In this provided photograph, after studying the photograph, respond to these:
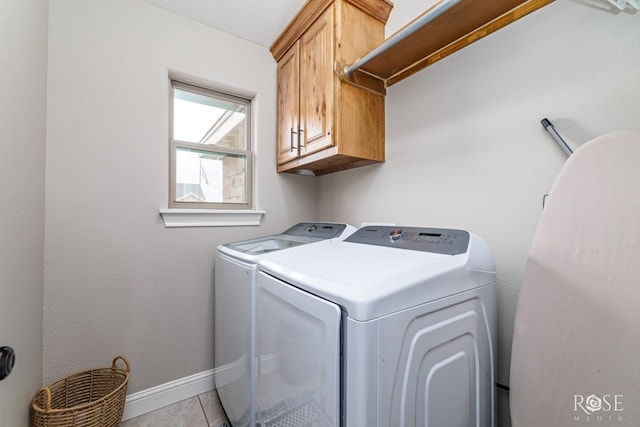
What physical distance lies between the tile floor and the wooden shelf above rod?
2161 mm

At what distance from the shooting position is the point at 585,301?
0.73 meters

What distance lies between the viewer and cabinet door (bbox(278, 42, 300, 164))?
1.76 metres

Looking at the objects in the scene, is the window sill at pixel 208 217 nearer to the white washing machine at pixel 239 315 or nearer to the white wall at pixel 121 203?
the white wall at pixel 121 203

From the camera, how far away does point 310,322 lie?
0.73m

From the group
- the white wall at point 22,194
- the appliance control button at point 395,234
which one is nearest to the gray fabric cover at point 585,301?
the appliance control button at point 395,234

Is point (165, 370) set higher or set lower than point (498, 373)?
lower

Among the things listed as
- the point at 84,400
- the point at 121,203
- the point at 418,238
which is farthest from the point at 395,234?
the point at 84,400

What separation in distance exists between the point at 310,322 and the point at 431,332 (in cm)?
36

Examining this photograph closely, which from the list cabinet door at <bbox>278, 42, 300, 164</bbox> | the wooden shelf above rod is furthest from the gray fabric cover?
cabinet door at <bbox>278, 42, 300, 164</bbox>

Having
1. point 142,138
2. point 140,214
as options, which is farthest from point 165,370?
point 142,138

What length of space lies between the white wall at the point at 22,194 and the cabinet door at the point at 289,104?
1.28 m

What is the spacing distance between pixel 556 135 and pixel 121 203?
2.18 m

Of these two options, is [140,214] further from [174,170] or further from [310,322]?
[310,322]

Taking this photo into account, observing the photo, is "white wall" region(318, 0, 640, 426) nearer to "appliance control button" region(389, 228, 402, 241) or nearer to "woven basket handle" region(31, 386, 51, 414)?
"appliance control button" region(389, 228, 402, 241)
